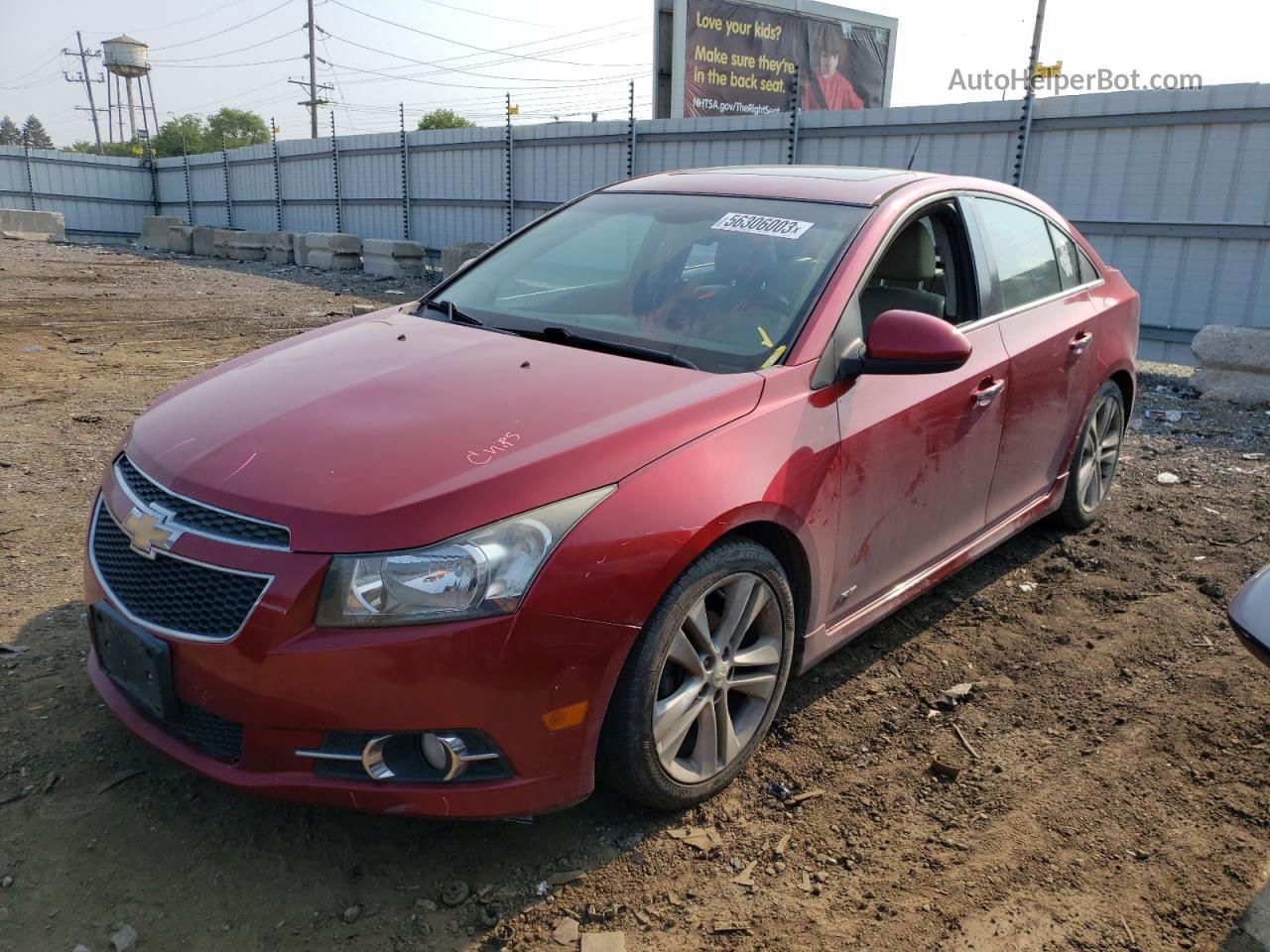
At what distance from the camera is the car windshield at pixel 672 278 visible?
2.95m

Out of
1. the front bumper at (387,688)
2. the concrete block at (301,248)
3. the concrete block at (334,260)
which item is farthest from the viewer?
the concrete block at (301,248)

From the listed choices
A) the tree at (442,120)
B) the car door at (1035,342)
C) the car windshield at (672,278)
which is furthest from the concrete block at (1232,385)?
the tree at (442,120)

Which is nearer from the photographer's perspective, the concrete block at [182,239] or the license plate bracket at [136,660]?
the license plate bracket at [136,660]

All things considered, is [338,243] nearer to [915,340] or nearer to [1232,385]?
[1232,385]

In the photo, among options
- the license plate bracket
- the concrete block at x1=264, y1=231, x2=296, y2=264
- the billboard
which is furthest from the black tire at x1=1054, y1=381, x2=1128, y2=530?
the billboard

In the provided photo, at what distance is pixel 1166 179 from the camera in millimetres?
9555

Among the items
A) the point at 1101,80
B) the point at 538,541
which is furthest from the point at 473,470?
the point at 1101,80

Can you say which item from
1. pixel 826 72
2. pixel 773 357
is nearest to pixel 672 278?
pixel 773 357

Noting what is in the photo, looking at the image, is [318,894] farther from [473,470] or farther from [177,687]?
[473,470]

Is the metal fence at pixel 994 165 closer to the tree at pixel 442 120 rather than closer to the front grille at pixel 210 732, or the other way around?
the front grille at pixel 210 732

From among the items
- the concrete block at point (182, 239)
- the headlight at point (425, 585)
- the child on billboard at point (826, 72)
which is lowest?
the concrete block at point (182, 239)

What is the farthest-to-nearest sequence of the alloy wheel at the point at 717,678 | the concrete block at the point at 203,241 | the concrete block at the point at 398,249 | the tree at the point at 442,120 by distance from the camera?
1. the tree at the point at 442,120
2. the concrete block at the point at 203,241
3. the concrete block at the point at 398,249
4. the alloy wheel at the point at 717,678

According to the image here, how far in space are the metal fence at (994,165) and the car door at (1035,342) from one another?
217 inches

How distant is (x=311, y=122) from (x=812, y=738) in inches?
2339
